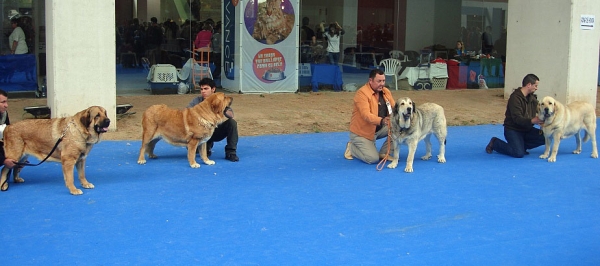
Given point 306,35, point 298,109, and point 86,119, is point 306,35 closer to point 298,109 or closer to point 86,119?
point 298,109

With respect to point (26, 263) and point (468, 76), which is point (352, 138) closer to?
point (26, 263)

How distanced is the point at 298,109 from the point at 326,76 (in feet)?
12.0

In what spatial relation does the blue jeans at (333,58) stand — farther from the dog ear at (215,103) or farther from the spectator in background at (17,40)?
the dog ear at (215,103)

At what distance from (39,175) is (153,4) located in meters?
Result: 9.43

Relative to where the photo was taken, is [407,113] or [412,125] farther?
[412,125]

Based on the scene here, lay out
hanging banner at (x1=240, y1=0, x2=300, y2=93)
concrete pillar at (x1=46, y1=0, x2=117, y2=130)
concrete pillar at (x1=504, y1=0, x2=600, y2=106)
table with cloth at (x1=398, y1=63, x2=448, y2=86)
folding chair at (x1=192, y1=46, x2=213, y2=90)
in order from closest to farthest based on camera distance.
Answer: concrete pillar at (x1=46, y1=0, x2=117, y2=130), concrete pillar at (x1=504, y1=0, x2=600, y2=106), hanging banner at (x1=240, y1=0, x2=300, y2=93), folding chair at (x1=192, y1=46, x2=213, y2=90), table with cloth at (x1=398, y1=63, x2=448, y2=86)

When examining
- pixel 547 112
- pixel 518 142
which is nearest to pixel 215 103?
pixel 518 142

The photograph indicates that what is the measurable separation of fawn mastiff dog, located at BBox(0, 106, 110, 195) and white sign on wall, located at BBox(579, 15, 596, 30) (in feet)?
39.3

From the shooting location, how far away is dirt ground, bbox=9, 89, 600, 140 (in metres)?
12.6

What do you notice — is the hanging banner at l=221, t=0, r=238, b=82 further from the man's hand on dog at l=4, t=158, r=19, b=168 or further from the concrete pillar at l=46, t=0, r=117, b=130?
the man's hand on dog at l=4, t=158, r=19, b=168

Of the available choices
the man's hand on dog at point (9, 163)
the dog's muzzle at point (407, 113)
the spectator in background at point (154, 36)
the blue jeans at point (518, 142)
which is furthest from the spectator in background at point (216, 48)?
the man's hand on dog at point (9, 163)

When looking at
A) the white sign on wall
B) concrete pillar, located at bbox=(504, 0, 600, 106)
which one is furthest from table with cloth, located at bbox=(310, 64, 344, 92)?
the white sign on wall

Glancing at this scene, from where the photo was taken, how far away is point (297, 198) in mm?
7410

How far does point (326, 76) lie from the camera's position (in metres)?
18.2
